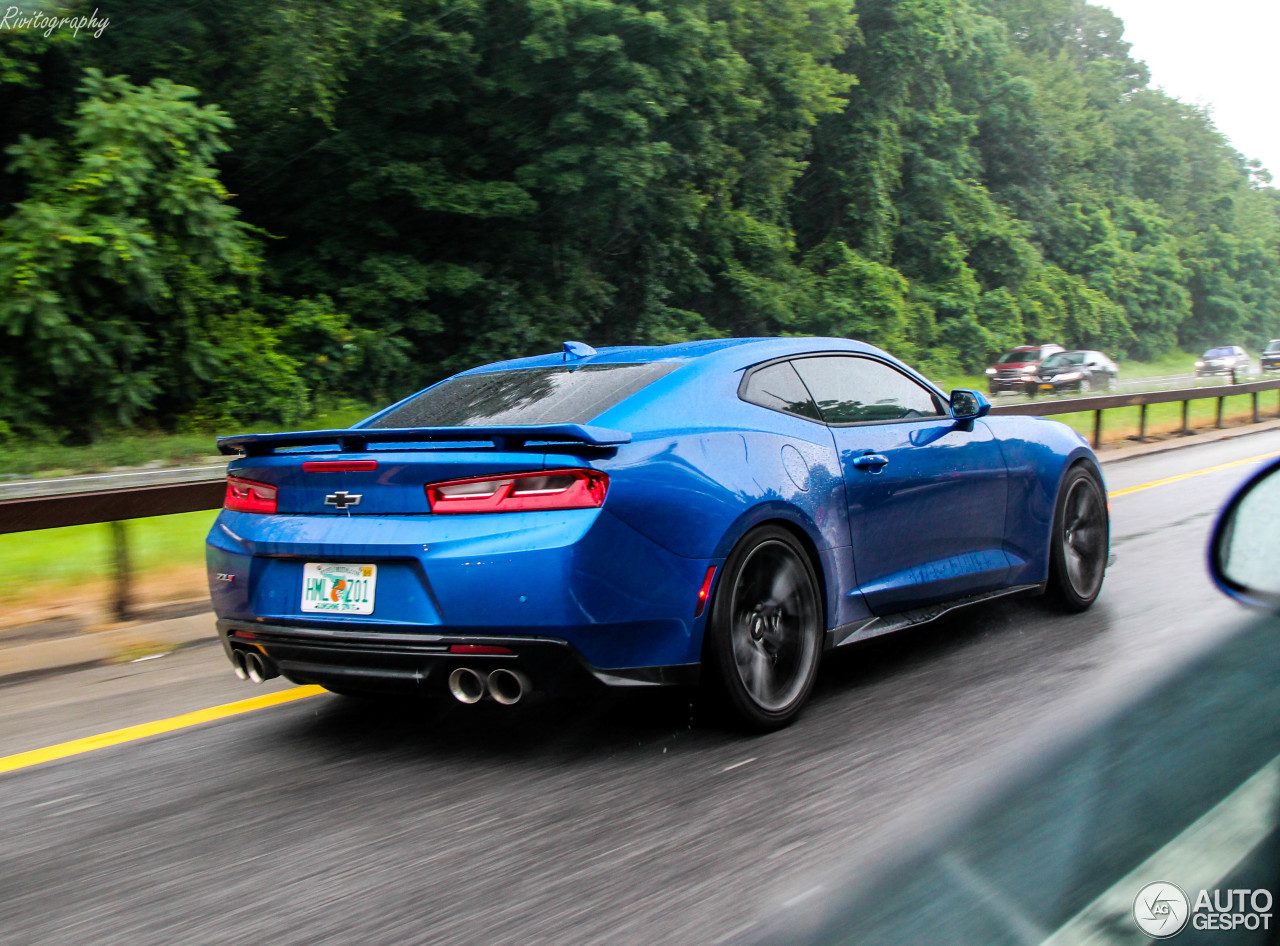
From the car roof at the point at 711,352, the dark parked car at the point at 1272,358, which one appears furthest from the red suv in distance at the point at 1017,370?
the car roof at the point at 711,352

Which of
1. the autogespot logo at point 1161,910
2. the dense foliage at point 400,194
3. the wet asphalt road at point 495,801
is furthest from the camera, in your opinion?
the dense foliage at point 400,194

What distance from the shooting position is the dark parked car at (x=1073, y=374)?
1651 inches

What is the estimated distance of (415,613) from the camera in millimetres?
3963

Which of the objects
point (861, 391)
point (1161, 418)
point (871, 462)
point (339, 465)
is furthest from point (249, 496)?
point (1161, 418)

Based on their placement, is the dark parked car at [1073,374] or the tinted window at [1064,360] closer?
the dark parked car at [1073,374]

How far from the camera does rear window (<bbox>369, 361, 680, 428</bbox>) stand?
178 inches

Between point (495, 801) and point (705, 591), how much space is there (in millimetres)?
970

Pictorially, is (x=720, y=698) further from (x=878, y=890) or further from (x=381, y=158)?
(x=381, y=158)

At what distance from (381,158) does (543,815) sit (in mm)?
25198

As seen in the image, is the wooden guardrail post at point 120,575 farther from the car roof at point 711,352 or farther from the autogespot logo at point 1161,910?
the autogespot logo at point 1161,910

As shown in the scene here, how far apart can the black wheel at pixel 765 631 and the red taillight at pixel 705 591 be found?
2.2 inches

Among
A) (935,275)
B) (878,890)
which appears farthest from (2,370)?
(935,275)

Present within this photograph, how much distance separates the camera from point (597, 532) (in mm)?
3922

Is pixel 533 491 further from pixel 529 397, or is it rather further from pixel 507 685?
pixel 529 397
